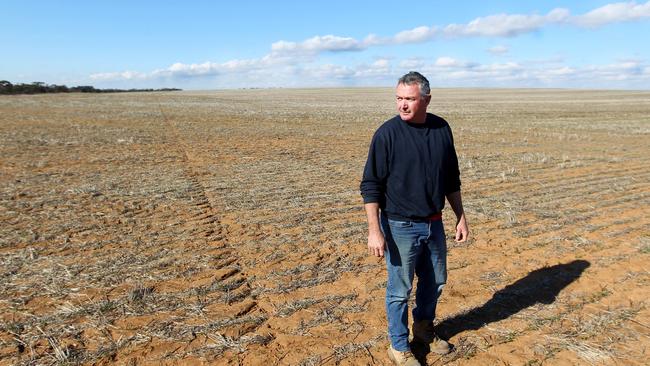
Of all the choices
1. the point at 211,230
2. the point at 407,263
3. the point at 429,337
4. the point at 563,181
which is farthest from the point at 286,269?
the point at 563,181

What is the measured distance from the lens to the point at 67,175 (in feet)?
36.1

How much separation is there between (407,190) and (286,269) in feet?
8.75

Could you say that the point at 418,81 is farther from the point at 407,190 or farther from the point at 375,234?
the point at 375,234

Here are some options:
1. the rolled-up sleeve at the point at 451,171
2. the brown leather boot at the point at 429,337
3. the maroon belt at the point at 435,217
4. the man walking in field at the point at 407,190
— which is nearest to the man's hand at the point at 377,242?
the man walking in field at the point at 407,190

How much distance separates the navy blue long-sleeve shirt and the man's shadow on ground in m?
1.41

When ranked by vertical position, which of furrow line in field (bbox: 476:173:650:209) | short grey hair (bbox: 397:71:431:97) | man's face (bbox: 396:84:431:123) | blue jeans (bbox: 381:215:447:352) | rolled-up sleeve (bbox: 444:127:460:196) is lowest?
furrow line in field (bbox: 476:173:650:209)

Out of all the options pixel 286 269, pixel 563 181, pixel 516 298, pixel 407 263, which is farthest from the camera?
pixel 563 181

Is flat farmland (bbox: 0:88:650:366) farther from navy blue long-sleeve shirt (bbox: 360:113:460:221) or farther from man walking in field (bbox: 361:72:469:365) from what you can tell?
navy blue long-sleeve shirt (bbox: 360:113:460:221)

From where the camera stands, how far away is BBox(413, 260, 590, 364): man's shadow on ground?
4.25 m

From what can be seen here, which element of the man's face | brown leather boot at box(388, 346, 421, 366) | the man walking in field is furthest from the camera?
brown leather boot at box(388, 346, 421, 366)

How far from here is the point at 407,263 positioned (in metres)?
3.40

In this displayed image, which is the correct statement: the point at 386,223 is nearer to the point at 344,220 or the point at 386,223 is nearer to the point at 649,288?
the point at 649,288

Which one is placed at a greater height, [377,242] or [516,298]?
[377,242]

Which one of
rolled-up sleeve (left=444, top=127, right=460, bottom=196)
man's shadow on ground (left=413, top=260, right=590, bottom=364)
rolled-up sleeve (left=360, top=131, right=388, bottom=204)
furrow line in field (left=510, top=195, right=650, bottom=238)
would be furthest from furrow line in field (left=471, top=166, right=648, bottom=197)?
rolled-up sleeve (left=360, top=131, right=388, bottom=204)
